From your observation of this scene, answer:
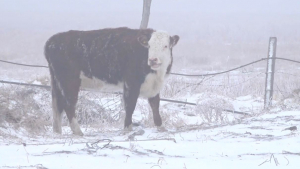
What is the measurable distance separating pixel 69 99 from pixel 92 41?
1.07 meters

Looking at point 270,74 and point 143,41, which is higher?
point 143,41

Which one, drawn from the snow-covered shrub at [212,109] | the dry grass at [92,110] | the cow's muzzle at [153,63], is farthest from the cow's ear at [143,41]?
the snow-covered shrub at [212,109]

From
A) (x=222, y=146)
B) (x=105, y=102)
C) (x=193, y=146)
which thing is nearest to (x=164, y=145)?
(x=193, y=146)

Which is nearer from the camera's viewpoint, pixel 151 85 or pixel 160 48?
pixel 160 48

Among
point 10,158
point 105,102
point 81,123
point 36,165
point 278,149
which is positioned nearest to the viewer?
point 36,165

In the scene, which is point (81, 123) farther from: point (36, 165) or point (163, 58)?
point (36, 165)

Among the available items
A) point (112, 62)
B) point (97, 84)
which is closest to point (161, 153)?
point (112, 62)

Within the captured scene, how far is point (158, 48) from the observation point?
7457 mm

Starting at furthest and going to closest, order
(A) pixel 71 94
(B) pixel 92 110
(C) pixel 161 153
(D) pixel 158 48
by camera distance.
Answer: (B) pixel 92 110, (A) pixel 71 94, (D) pixel 158 48, (C) pixel 161 153

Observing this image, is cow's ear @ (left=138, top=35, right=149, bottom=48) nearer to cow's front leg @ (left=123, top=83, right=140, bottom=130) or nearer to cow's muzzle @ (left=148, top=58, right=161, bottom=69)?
cow's muzzle @ (left=148, top=58, right=161, bottom=69)

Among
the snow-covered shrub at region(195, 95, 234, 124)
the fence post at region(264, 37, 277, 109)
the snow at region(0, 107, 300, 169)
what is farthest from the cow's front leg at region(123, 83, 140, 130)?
the fence post at region(264, 37, 277, 109)

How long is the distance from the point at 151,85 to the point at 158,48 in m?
0.63

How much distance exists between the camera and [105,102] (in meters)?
10.8

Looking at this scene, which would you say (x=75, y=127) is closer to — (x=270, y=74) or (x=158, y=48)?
(x=158, y=48)
